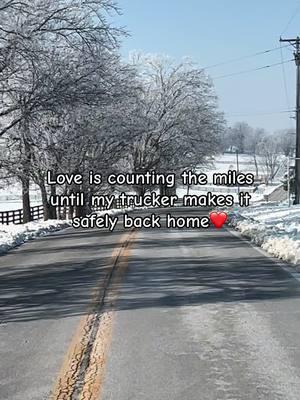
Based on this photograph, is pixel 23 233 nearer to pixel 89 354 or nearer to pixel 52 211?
pixel 52 211

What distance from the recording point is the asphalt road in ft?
17.7

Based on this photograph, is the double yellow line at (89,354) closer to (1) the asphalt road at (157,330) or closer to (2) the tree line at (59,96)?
(1) the asphalt road at (157,330)

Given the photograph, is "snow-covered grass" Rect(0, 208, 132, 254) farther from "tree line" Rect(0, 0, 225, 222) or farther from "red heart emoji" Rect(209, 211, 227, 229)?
"red heart emoji" Rect(209, 211, 227, 229)

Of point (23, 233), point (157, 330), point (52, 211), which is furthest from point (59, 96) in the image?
point (52, 211)

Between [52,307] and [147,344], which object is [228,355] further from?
[52,307]

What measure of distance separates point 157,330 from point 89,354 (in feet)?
4.04

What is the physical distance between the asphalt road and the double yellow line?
18 millimetres

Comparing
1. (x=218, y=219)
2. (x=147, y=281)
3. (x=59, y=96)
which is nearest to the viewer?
(x=147, y=281)

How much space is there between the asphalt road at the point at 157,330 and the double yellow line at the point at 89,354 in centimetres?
2

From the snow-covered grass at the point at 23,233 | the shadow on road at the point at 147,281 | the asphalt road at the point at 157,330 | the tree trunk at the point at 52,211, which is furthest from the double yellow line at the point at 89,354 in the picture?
the tree trunk at the point at 52,211

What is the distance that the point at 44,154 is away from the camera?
103ft

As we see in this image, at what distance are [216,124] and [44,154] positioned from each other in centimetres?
3133

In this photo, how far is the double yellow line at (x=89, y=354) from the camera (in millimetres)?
5282

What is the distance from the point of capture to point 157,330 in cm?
745
